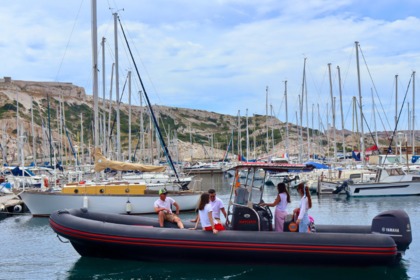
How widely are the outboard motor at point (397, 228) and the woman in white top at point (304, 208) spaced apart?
5.66 ft

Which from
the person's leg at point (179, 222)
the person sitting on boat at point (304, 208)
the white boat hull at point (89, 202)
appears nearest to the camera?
the person sitting on boat at point (304, 208)

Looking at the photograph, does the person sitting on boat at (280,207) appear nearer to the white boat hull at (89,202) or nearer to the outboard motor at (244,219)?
the outboard motor at (244,219)

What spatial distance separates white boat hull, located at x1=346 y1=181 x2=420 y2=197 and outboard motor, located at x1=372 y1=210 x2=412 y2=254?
22.6m

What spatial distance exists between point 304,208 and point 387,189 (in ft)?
78.5

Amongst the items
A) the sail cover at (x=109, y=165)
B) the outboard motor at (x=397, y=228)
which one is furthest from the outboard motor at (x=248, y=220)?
the sail cover at (x=109, y=165)

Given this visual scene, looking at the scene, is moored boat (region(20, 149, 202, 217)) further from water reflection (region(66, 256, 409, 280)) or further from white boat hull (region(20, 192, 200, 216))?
water reflection (region(66, 256, 409, 280))

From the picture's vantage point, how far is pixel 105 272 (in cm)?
1469

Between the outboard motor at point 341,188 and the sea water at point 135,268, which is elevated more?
the outboard motor at point 341,188

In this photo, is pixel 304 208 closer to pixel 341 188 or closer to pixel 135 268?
pixel 135 268

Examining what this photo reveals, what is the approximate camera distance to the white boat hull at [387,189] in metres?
35.6

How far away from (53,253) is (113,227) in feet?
13.5

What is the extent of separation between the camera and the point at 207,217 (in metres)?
13.8

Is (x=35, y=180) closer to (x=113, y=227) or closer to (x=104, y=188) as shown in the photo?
(x=104, y=188)

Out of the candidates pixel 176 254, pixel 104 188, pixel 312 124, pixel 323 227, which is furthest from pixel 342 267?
pixel 312 124
